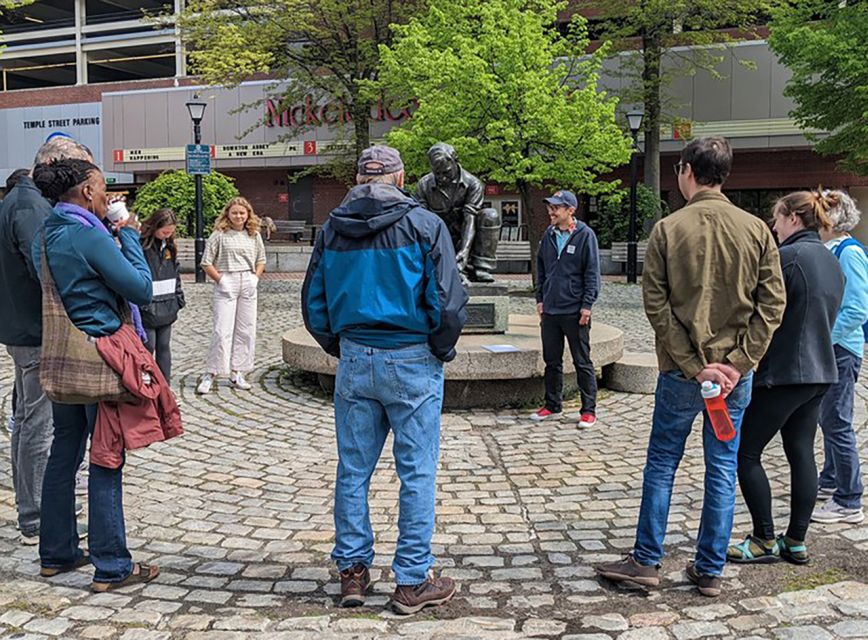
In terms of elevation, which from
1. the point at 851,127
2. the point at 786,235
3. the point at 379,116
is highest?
the point at 379,116

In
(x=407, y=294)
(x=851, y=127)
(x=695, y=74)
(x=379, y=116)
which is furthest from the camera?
(x=379, y=116)

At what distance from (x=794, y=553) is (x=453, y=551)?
174 centimetres

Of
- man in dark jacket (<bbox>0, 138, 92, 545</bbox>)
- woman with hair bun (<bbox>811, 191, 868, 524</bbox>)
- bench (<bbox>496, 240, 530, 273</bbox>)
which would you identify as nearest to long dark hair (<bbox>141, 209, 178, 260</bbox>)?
man in dark jacket (<bbox>0, 138, 92, 545</bbox>)

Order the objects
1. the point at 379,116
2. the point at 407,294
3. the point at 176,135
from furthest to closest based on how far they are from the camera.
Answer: the point at 176,135, the point at 379,116, the point at 407,294

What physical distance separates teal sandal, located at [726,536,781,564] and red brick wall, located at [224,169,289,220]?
33671 mm

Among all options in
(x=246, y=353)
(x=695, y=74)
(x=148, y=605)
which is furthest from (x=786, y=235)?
(x=695, y=74)

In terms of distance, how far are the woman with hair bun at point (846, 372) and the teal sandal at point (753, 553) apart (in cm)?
73

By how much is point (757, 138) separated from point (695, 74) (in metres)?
2.91

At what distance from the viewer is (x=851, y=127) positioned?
21.2 metres

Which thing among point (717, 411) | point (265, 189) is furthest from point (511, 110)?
point (265, 189)

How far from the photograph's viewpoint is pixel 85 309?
3908 millimetres

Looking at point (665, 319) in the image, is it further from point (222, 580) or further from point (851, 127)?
point (851, 127)

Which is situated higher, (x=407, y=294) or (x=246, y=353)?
(x=407, y=294)

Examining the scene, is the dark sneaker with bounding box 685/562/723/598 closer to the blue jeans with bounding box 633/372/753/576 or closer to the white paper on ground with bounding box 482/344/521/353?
the blue jeans with bounding box 633/372/753/576
